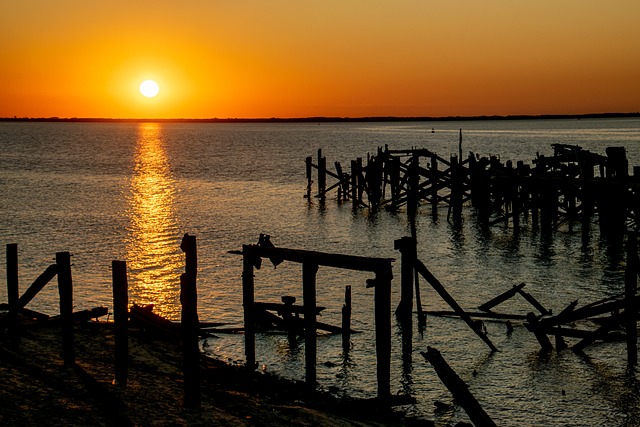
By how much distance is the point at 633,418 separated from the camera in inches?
441

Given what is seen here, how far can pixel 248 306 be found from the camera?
13211mm

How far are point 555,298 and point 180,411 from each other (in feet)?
40.1

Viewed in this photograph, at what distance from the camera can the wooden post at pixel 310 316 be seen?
1212 cm

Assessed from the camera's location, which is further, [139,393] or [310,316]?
[310,316]

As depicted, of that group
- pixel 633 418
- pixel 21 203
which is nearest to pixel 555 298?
pixel 633 418

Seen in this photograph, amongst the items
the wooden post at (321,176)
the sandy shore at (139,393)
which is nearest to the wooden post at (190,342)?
the sandy shore at (139,393)

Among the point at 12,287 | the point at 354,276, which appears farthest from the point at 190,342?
the point at 354,276

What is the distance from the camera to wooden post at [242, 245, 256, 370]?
1306 cm

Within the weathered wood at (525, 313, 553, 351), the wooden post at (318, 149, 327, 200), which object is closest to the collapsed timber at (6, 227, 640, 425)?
the weathered wood at (525, 313, 553, 351)

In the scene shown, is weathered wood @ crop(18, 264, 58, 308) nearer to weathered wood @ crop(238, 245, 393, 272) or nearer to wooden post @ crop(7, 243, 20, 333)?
wooden post @ crop(7, 243, 20, 333)

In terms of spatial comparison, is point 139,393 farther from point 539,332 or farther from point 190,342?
point 539,332

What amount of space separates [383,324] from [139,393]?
11.2 ft

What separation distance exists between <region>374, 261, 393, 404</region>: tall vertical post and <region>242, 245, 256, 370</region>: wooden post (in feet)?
8.65

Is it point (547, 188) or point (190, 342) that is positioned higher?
point (547, 188)
